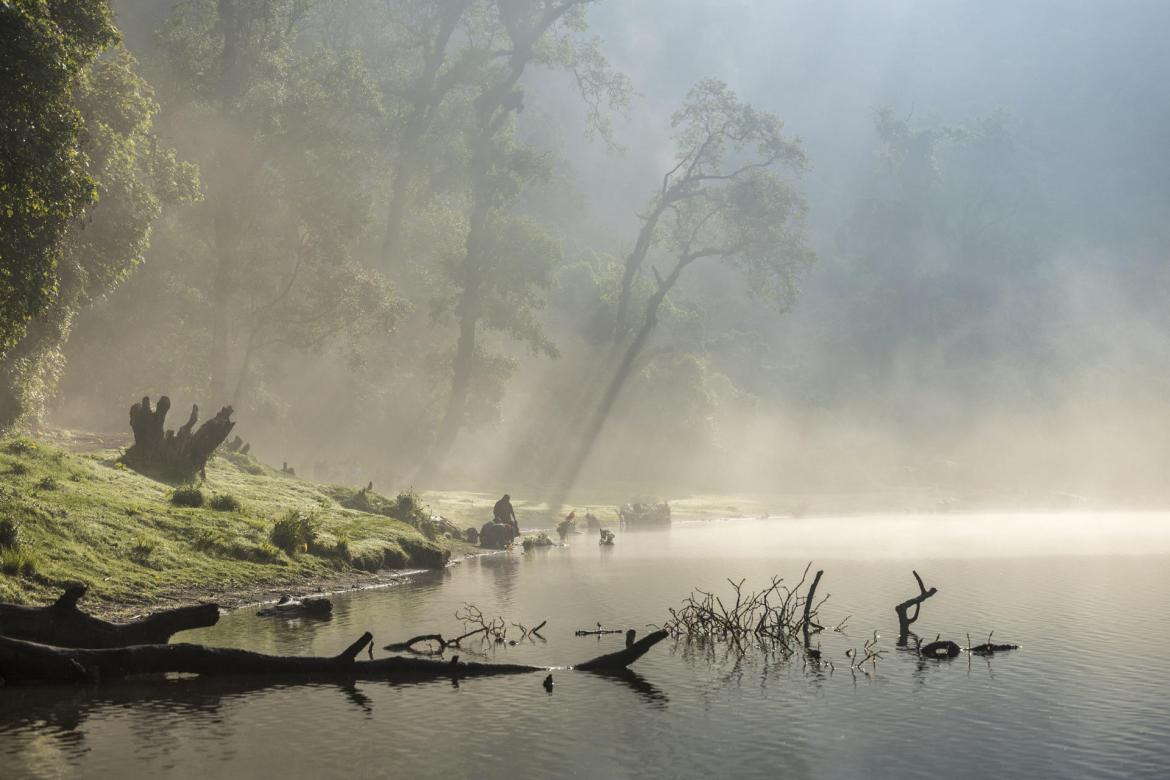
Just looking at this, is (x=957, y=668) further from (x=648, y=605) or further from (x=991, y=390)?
(x=991, y=390)

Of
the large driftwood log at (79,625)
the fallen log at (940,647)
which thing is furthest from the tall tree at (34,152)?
the fallen log at (940,647)

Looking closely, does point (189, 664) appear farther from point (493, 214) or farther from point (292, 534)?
point (493, 214)

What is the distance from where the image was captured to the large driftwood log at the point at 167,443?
42.5m

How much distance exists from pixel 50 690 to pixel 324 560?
19236 mm

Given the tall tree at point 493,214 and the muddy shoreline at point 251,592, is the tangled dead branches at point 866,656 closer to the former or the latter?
the muddy shoreline at point 251,592

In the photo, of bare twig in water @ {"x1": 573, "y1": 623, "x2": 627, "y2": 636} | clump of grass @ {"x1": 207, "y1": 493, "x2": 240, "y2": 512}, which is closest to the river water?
bare twig in water @ {"x1": 573, "y1": 623, "x2": 627, "y2": 636}

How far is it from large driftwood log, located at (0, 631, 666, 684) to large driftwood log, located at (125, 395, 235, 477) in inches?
927

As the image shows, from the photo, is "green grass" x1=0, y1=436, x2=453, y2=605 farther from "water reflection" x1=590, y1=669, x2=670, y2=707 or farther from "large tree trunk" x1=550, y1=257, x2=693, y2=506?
"large tree trunk" x1=550, y1=257, x2=693, y2=506

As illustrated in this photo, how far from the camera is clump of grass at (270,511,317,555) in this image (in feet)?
124

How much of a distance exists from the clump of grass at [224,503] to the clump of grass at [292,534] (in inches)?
99.1

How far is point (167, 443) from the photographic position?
43.0 metres

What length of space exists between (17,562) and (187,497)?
46.2 feet

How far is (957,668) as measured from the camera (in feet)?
77.3

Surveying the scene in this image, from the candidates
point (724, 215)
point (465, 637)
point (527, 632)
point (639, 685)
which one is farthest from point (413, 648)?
point (724, 215)
